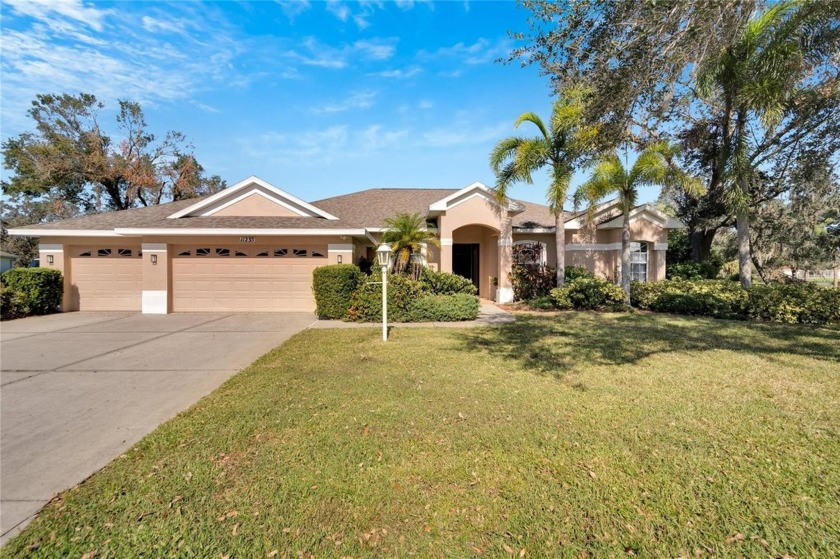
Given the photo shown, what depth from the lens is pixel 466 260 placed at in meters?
19.9

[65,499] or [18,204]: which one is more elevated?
[18,204]

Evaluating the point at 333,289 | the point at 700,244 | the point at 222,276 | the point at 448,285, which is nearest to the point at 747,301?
the point at 700,244

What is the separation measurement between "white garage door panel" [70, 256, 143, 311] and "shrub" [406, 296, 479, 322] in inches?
406

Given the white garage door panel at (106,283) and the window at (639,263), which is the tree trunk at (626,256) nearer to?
the window at (639,263)

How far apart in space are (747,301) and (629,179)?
211 inches

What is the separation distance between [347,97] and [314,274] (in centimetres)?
652

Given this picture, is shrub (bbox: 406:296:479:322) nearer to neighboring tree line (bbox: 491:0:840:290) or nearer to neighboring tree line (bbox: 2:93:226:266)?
neighboring tree line (bbox: 491:0:840:290)

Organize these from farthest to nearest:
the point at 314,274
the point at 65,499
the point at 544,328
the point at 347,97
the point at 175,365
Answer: the point at 347,97
the point at 314,274
the point at 544,328
the point at 175,365
the point at 65,499

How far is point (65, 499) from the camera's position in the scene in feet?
9.81

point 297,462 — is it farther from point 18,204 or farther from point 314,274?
point 18,204

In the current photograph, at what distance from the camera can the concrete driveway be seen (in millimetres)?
3443

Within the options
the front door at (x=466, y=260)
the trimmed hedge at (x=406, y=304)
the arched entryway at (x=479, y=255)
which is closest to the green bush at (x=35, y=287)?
the trimmed hedge at (x=406, y=304)

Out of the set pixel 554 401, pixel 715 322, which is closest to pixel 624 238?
pixel 715 322

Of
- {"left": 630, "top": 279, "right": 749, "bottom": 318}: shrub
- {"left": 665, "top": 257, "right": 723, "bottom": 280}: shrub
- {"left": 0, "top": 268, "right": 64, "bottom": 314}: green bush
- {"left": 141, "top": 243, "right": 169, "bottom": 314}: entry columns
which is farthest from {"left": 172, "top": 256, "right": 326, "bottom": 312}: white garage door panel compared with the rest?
{"left": 665, "top": 257, "right": 723, "bottom": 280}: shrub
